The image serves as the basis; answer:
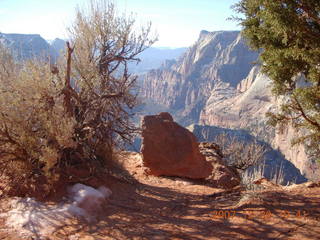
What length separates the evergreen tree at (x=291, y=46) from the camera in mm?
5629

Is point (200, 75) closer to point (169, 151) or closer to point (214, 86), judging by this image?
point (214, 86)

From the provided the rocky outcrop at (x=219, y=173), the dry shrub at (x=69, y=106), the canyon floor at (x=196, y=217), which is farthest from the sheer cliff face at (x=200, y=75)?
the canyon floor at (x=196, y=217)

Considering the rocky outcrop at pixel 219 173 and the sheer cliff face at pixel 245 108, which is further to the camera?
the sheer cliff face at pixel 245 108

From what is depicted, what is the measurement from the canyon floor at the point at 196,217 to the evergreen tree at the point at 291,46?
1.95 metres

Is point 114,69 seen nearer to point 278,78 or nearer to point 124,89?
point 124,89

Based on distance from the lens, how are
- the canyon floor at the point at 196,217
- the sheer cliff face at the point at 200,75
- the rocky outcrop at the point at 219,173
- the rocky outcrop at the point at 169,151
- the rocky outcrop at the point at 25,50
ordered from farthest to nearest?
1. the sheer cliff face at the point at 200,75
2. the rocky outcrop at the point at 219,173
3. the rocky outcrop at the point at 169,151
4. the rocky outcrop at the point at 25,50
5. the canyon floor at the point at 196,217

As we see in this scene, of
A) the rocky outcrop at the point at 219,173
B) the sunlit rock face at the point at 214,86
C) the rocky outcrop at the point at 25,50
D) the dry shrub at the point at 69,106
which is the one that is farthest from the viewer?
the sunlit rock face at the point at 214,86

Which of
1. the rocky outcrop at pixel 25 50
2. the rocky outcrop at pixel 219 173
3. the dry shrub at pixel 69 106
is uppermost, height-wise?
the rocky outcrop at pixel 25 50

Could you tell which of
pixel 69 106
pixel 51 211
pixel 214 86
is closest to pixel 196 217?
pixel 51 211

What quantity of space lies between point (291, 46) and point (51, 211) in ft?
20.2

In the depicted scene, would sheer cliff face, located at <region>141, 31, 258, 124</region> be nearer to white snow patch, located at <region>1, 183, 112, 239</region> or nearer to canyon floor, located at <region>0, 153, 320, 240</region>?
canyon floor, located at <region>0, 153, 320, 240</region>

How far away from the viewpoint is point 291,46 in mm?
6871

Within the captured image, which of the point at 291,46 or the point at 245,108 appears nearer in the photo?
the point at 291,46

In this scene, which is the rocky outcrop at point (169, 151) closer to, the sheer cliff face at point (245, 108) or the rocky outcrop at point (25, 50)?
the rocky outcrop at point (25, 50)
